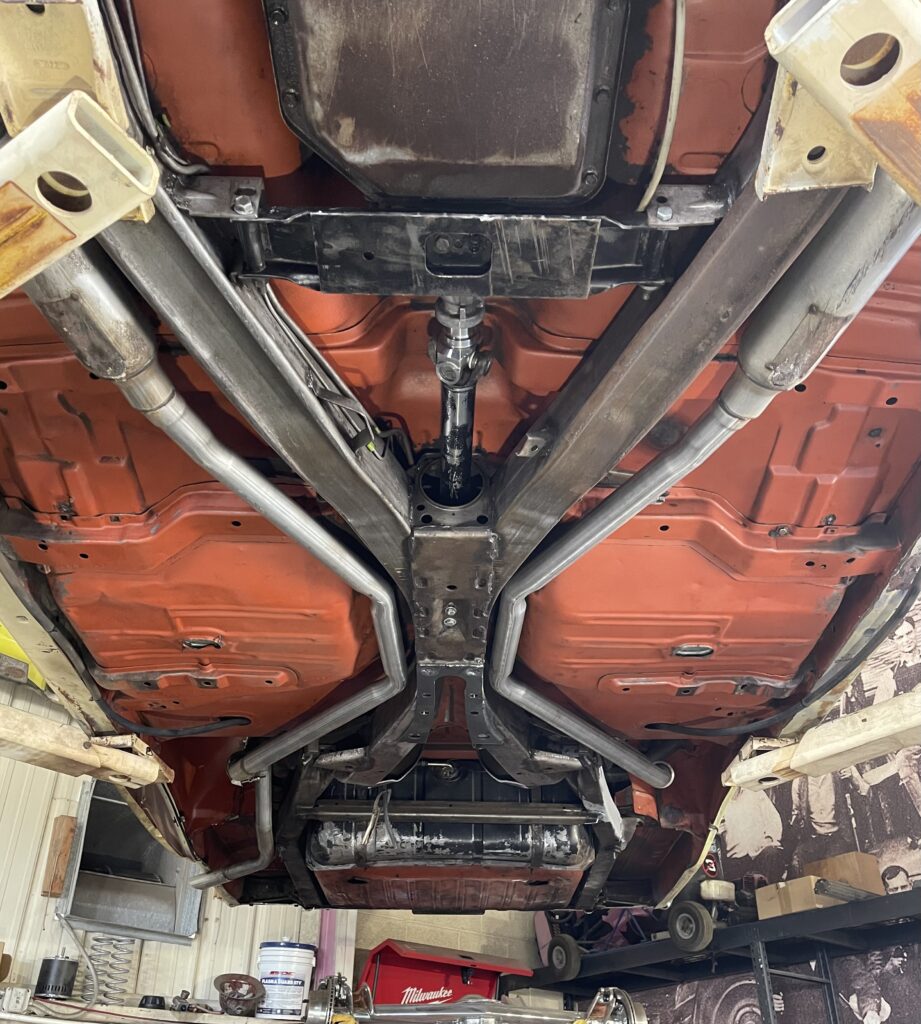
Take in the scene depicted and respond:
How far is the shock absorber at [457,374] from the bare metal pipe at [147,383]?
25cm

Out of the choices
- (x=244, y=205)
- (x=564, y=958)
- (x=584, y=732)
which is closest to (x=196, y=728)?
(x=584, y=732)

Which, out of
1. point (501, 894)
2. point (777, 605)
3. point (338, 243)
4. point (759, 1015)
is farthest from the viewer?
point (759, 1015)

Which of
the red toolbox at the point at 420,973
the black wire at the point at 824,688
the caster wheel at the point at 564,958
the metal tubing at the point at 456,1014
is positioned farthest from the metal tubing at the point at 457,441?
the caster wheel at the point at 564,958

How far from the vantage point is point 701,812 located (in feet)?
8.62

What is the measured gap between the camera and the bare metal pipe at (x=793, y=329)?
95cm

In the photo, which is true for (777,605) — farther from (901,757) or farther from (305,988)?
(305,988)

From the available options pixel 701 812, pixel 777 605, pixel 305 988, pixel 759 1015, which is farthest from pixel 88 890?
pixel 777 605

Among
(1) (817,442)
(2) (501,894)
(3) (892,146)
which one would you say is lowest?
(2) (501,894)

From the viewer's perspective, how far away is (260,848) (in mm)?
2566

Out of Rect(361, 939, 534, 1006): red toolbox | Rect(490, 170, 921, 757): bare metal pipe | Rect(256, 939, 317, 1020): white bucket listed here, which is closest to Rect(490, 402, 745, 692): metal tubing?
Rect(490, 170, 921, 757): bare metal pipe

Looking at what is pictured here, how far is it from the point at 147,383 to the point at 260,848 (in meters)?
1.82

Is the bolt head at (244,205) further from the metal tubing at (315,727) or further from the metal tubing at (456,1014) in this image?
the metal tubing at (456,1014)

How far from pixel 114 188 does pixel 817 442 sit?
48.7 inches

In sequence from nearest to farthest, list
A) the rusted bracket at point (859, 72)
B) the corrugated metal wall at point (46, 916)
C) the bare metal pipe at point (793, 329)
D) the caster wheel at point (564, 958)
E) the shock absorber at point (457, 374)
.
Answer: the rusted bracket at point (859, 72)
the bare metal pipe at point (793, 329)
the shock absorber at point (457, 374)
the corrugated metal wall at point (46, 916)
the caster wheel at point (564, 958)
